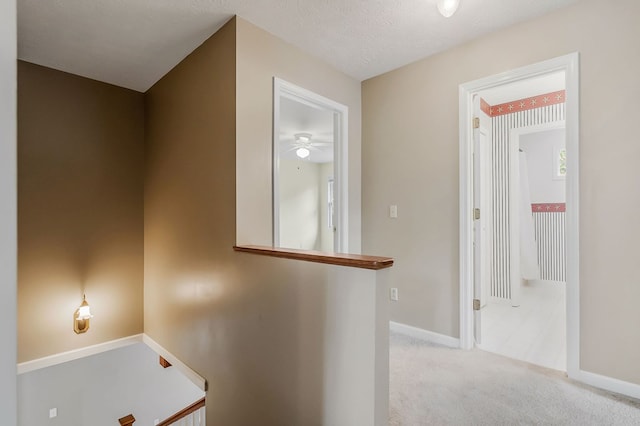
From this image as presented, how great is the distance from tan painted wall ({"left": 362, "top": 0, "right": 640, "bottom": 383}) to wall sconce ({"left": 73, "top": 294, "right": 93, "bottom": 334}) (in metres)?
2.90

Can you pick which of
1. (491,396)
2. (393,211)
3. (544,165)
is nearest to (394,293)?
(393,211)

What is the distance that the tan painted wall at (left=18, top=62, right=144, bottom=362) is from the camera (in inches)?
109

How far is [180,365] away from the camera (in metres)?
2.75

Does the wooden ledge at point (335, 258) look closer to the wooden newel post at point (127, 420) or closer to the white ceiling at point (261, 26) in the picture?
the white ceiling at point (261, 26)

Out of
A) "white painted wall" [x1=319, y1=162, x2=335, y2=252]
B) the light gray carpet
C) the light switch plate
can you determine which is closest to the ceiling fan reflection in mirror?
"white painted wall" [x1=319, y1=162, x2=335, y2=252]

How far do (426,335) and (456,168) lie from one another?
4.82 feet

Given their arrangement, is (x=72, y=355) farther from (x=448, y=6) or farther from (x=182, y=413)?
(x=448, y=6)

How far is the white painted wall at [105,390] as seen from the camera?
360cm

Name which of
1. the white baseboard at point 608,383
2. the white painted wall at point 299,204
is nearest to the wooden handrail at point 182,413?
the white baseboard at point 608,383

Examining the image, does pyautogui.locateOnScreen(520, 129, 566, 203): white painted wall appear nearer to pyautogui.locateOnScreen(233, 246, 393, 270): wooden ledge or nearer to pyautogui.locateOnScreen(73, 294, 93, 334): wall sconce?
pyautogui.locateOnScreen(233, 246, 393, 270): wooden ledge

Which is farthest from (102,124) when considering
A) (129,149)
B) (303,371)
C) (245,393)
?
(303,371)

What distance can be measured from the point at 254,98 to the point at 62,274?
259 cm

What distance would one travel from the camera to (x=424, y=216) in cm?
270

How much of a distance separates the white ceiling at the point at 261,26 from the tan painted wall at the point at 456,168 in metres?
0.18
